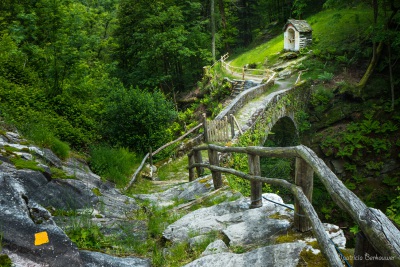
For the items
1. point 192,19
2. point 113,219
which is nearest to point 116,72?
point 192,19

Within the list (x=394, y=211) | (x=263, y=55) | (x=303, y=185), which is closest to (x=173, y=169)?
(x=394, y=211)

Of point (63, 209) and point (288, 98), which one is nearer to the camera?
point (63, 209)

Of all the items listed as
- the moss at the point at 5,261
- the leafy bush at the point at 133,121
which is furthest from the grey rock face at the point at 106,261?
the leafy bush at the point at 133,121

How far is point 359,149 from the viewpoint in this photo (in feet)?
63.1

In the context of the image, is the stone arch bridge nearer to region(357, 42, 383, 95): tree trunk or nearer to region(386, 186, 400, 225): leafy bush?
region(357, 42, 383, 95): tree trunk

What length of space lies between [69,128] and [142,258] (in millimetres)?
9123

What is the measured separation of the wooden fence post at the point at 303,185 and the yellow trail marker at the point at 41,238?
250 centimetres

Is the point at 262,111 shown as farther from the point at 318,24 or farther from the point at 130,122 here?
the point at 318,24

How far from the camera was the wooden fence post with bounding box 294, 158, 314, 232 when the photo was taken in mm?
3645

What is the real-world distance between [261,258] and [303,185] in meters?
0.96

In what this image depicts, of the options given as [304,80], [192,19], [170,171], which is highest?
[192,19]

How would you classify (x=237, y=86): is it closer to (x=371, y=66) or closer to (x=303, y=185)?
(x=371, y=66)

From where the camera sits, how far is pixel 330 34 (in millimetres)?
29562

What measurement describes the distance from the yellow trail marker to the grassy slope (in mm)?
26020
